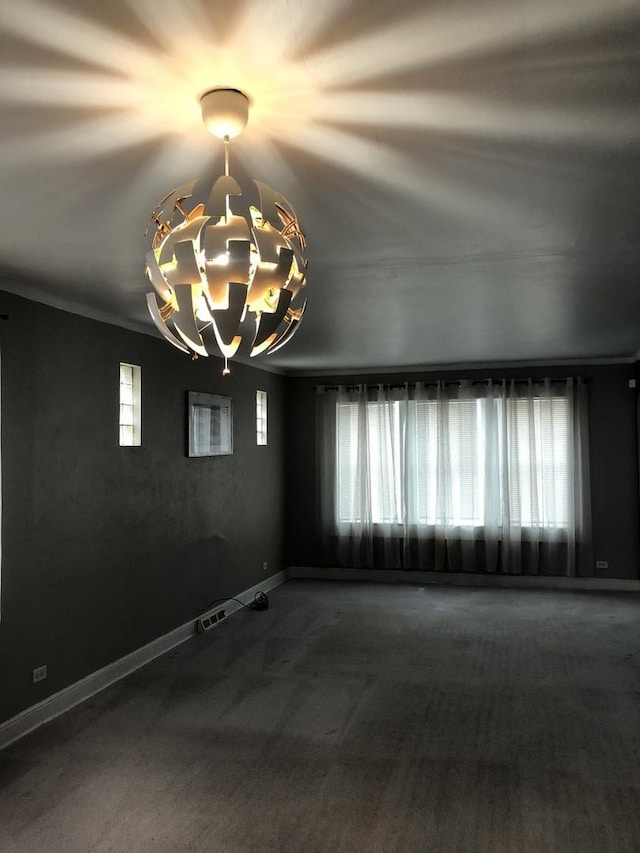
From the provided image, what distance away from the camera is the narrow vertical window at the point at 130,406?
4789 mm

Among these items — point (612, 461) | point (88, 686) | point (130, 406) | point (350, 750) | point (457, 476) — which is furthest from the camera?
point (457, 476)

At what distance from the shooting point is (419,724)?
12.2 feet

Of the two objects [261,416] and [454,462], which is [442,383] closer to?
[454,462]

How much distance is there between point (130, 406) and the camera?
486cm

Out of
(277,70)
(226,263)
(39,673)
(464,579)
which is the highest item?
(277,70)

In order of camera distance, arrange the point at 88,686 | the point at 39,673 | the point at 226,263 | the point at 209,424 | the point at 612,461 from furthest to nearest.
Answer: the point at 612,461, the point at 209,424, the point at 88,686, the point at 39,673, the point at 226,263

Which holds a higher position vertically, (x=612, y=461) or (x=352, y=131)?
(x=352, y=131)

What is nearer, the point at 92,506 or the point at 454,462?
the point at 92,506

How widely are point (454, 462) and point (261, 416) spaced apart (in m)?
2.20

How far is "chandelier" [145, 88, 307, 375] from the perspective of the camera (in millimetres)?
1580

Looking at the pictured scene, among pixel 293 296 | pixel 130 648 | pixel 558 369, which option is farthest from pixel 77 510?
pixel 558 369

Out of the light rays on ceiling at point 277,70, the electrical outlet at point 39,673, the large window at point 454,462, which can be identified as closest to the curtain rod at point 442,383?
the large window at point 454,462

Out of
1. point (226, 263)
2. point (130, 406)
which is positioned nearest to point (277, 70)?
point (226, 263)

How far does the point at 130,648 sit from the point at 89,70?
394 centimetres
